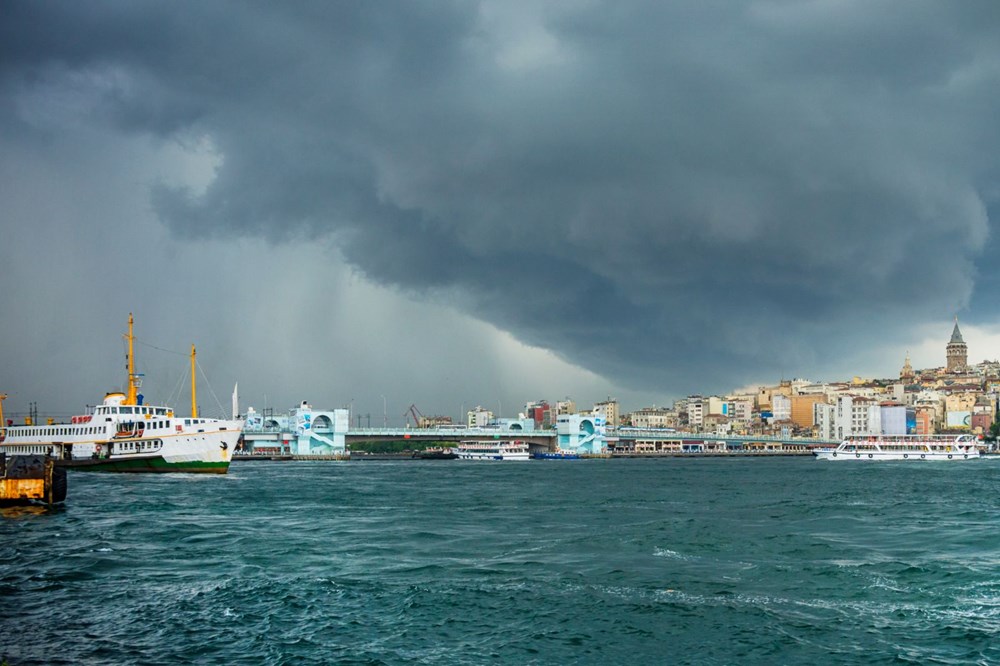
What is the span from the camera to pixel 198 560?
3130cm

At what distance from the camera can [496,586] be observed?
26.2 m

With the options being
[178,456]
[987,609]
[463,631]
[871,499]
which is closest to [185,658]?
[463,631]

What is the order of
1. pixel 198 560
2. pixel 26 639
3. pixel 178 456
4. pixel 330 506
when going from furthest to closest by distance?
pixel 178 456
pixel 330 506
pixel 198 560
pixel 26 639

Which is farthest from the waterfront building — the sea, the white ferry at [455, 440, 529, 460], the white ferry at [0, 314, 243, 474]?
the sea

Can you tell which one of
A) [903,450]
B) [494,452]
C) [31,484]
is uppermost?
[31,484]

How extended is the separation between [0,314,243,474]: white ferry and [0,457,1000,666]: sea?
33.0 meters

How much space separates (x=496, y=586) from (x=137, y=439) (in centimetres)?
6765

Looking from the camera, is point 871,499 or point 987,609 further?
point 871,499

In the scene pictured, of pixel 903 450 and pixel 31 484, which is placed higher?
pixel 31 484

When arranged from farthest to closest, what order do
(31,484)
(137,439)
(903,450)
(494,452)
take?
(494,452) → (903,450) → (137,439) → (31,484)

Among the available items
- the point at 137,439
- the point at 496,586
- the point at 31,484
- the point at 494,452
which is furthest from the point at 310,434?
the point at 496,586

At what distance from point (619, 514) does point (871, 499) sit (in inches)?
972

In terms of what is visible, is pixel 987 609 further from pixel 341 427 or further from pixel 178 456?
pixel 341 427

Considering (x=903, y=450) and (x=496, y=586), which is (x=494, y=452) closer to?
(x=903, y=450)
